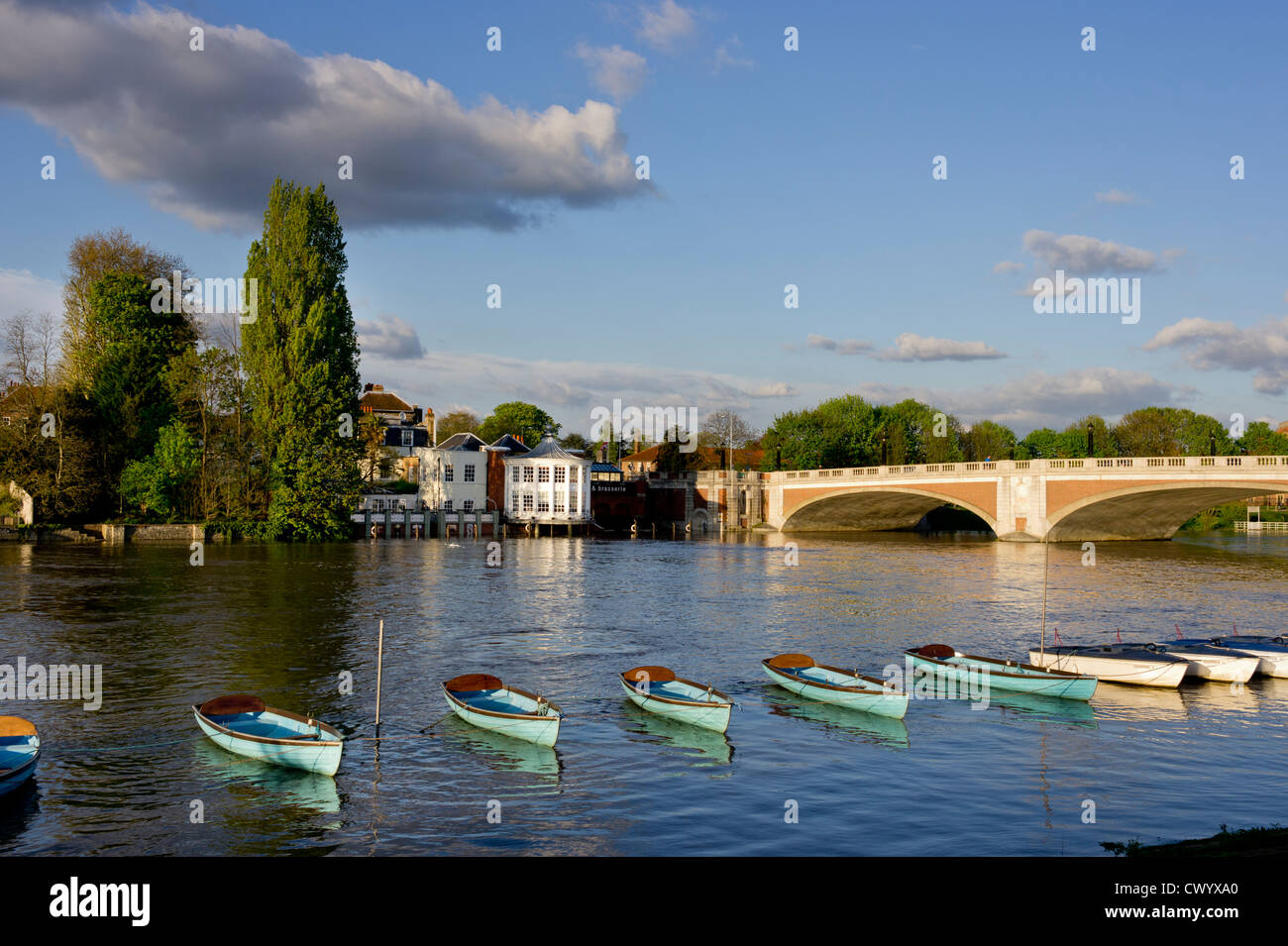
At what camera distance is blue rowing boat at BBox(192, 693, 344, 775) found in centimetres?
1903

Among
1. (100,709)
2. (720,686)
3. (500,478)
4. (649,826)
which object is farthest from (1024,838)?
(500,478)

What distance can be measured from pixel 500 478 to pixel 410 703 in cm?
8319

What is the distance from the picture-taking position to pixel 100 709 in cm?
2455

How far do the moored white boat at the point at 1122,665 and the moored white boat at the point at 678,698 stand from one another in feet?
39.5

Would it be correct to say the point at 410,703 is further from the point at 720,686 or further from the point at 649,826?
the point at 649,826

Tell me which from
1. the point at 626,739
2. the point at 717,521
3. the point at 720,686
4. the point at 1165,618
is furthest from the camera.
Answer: the point at 717,521

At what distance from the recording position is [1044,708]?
26109mm

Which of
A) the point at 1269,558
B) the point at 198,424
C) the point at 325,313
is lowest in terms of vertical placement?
the point at 1269,558

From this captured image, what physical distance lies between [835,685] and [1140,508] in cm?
6840

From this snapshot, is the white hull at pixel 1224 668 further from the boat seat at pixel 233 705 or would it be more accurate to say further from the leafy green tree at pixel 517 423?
the leafy green tree at pixel 517 423

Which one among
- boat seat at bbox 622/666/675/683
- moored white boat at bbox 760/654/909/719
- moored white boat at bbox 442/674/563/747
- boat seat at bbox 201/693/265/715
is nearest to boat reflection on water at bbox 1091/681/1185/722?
moored white boat at bbox 760/654/909/719

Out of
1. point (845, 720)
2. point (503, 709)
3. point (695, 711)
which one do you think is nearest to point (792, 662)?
point (845, 720)

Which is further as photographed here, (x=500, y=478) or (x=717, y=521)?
(x=717, y=521)
